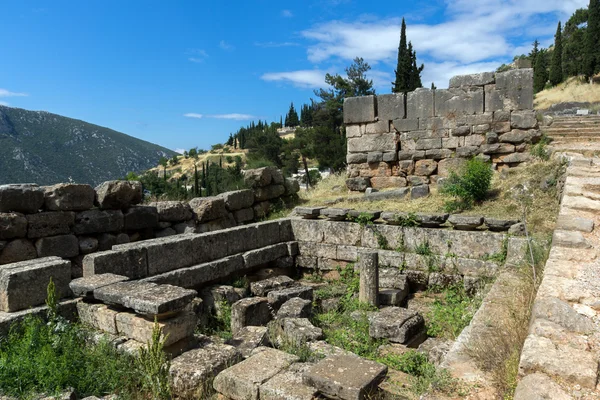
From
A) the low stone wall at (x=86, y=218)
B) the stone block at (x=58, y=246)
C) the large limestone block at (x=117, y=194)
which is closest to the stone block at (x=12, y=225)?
the low stone wall at (x=86, y=218)

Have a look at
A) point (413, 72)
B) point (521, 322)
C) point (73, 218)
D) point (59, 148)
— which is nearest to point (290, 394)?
point (521, 322)

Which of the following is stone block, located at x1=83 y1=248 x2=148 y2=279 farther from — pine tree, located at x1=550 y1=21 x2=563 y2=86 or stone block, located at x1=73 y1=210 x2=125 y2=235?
pine tree, located at x1=550 y1=21 x2=563 y2=86

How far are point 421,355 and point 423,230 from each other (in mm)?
3164

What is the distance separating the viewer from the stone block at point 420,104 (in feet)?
38.1

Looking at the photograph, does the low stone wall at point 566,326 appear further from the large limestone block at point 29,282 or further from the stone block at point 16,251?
the stone block at point 16,251

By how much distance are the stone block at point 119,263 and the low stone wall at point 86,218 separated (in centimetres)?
153

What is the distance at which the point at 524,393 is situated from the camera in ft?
6.94

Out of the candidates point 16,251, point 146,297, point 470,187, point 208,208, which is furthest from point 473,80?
point 16,251

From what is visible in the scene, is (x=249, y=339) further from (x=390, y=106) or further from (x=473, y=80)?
(x=473, y=80)

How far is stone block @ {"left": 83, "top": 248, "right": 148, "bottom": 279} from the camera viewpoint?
18.8 feet

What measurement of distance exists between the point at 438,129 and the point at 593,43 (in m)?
38.2

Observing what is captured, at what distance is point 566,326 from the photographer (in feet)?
8.74

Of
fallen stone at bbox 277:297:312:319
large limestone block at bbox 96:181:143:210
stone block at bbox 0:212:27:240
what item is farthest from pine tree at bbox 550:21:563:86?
stone block at bbox 0:212:27:240

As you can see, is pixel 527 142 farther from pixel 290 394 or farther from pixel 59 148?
pixel 59 148
